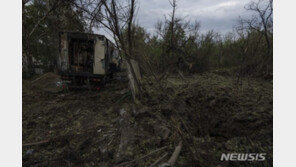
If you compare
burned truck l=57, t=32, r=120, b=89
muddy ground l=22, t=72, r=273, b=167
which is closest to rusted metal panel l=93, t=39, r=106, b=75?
burned truck l=57, t=32, r=120, b=89

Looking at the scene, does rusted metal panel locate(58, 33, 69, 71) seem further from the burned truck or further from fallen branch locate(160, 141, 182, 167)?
fallen branch locate(160, 141, 182, 167)

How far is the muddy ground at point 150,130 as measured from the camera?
241 cm

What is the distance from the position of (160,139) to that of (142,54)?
2.36m

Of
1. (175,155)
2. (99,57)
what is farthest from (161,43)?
(175,155)

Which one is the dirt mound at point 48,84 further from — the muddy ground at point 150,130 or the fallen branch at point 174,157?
the fallen branch at point 174,157

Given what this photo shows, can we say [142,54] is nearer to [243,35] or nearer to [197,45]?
A: [243,35]

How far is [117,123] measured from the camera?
3.62 meters

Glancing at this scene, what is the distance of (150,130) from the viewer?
10.3ft

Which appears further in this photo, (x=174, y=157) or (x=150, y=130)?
(x=150, y=130)

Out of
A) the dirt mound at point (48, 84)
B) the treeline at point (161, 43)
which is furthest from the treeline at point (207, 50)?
the dirt mound at point (48, 84)

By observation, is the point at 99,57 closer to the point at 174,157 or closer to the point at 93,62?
the point at 93,62

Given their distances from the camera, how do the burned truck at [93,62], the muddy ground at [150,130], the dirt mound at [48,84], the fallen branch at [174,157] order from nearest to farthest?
the fallen branch at [174,157] → the muddy ground at [150,130] → the burned truck at [93,62] → the dirt mound at [48,84]

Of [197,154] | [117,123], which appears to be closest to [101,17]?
[117,123]

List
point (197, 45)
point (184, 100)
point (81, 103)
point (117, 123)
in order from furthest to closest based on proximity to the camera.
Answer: point (197, 45) < point (81, 103) < point (184, 100) < point (117, 123)
